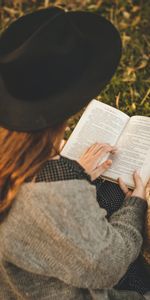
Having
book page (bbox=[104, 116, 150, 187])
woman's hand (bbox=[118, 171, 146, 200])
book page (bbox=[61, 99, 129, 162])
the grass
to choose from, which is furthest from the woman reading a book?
the grass

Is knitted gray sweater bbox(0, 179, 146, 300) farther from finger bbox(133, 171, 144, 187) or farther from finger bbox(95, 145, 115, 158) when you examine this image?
finger bbox(95, 145, 115, 158)

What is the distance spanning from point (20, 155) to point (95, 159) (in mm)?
679

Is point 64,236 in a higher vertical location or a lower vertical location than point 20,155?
lower

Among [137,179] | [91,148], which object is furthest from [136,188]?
[91,148]

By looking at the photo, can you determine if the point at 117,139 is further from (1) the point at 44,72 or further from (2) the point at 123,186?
(1) the point at 44,72

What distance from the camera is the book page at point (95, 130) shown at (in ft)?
7.61

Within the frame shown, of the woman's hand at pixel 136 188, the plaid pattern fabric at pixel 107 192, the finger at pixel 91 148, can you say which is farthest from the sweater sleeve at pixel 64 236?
the finger at pixel 91 148

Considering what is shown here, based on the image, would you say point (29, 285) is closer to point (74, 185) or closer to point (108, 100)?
point (74, 185)

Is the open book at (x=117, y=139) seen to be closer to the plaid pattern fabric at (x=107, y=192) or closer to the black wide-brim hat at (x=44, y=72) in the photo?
the plaid pattern fabric at (x=107, y=192)

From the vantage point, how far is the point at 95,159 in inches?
87.1

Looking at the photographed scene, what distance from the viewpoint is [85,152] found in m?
2.27

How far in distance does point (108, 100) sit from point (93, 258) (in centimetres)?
179

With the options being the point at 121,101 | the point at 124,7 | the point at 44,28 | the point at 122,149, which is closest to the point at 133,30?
the point at 124,7

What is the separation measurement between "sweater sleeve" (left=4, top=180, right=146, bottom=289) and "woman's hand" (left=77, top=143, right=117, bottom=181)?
20.3 inches
